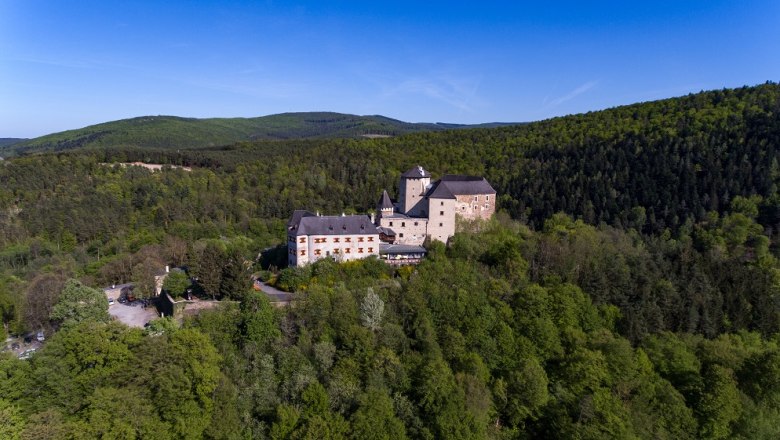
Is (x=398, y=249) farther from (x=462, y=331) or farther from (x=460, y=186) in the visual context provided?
(x=460, y=186)

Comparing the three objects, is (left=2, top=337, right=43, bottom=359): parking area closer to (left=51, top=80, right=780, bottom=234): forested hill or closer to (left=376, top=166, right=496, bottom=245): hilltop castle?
(left=376, top=166, right=496, bottom=245): hilltop castle

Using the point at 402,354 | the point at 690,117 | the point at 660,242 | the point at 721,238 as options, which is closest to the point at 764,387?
the point at 402,354

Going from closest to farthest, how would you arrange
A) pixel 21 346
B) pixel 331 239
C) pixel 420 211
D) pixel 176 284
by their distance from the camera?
pixel 176 284 < pixel 21 346 < pixel 331 239 < pixel 420 211

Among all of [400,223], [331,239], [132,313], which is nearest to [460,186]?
[400,223]

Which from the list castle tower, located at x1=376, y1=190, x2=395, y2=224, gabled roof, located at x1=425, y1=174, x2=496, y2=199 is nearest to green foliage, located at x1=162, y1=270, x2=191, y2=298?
castle tower, located at x1=376, y1=190, x2=395, y2=224

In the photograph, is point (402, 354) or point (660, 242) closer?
point (402, 354)

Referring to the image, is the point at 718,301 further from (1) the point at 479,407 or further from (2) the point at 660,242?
(1) the point at 479,407

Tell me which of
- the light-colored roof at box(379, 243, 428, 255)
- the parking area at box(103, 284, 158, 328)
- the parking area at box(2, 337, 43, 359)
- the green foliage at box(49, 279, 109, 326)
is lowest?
the parking area at box(2, 337, 43, 359)
